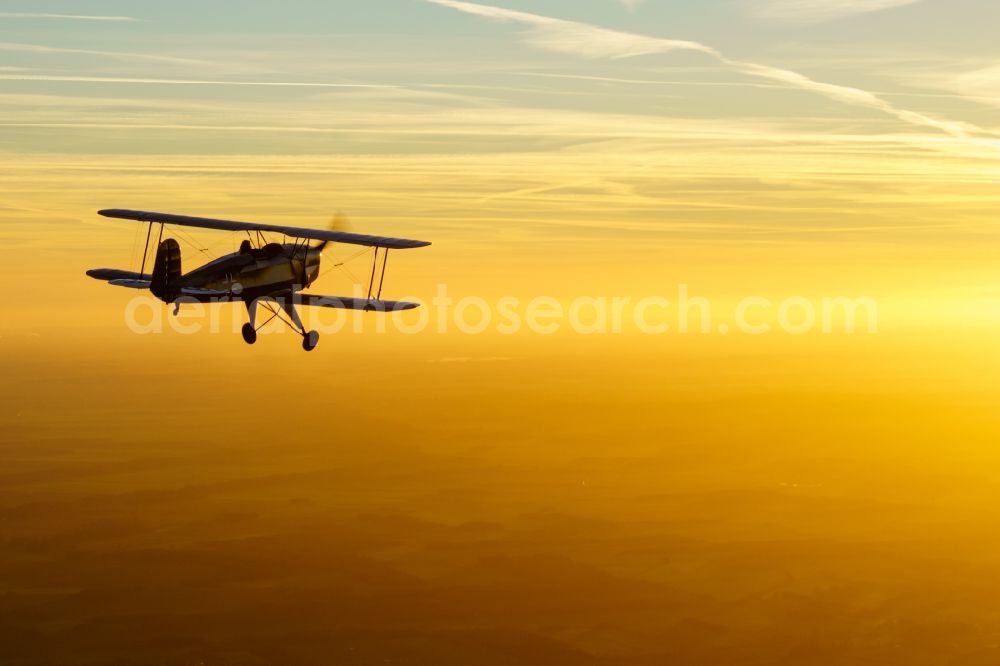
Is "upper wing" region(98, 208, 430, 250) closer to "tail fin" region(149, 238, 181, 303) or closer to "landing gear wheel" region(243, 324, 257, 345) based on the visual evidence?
"tail fin" region(149, 238, 181, 303)

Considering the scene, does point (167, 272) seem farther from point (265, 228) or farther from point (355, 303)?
point (355, 303)

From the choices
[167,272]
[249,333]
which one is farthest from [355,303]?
[167,272]

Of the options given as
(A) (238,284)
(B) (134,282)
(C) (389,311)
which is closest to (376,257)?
(C) (389,311)

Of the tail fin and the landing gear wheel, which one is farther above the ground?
the tail fin

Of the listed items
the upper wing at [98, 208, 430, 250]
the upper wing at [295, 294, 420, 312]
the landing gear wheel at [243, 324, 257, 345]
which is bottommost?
the landing gear wheel at [243, 324, 257, 345]

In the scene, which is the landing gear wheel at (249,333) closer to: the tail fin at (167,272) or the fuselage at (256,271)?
the fuselage at (256,271)

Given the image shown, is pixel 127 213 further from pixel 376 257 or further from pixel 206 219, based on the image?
pixel 376 257
